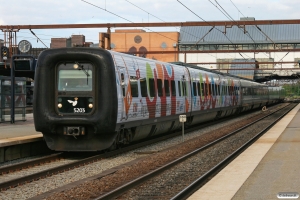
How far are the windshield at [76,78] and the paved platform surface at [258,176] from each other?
13.9 feet

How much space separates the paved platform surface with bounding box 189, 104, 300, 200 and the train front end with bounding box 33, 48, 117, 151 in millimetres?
3501

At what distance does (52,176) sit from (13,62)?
33.8 feet

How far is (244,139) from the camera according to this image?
20.0 metres

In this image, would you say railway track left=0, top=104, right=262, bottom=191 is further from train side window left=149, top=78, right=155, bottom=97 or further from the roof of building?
the roof of building

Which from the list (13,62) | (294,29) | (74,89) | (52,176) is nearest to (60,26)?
(13,62)

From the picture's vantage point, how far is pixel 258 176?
35.3ft

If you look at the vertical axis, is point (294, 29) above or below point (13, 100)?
above

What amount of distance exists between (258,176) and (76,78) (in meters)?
5.54

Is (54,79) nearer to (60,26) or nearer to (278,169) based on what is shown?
(278,169)

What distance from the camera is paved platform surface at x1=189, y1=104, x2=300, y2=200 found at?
29.5ft

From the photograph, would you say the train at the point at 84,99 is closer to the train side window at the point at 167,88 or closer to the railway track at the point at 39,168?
the railway track at the point at 39,168

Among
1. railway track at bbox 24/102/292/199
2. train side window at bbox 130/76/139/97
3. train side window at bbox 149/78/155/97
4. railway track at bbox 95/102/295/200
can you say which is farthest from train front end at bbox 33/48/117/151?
train side window at bbox 149/78/155/97

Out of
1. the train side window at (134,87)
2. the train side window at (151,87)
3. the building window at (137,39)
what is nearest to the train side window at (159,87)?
the train side window at (151,87)

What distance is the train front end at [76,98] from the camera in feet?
44.8
